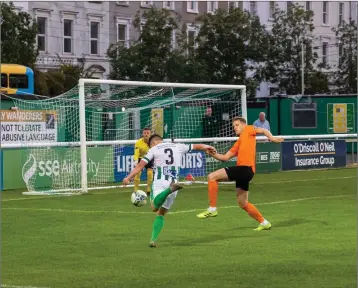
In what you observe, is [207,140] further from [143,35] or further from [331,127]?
[143,35]

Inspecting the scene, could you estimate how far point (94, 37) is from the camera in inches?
2606

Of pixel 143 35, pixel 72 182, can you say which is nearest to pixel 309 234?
pixel 72 182

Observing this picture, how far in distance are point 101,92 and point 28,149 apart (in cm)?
355

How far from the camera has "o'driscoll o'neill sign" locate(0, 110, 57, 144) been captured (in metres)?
30.3

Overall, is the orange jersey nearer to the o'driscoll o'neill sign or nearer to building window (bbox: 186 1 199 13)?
the o'driscoll o'neill sign

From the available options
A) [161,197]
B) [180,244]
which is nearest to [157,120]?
[180,244]

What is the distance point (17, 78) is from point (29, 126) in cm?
1697

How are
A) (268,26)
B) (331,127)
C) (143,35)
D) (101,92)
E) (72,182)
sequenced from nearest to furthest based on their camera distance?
(72,182) → (101,92) → (331,127) → (143,35) → (268,26)

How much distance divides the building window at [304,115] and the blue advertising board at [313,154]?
12.5 meters

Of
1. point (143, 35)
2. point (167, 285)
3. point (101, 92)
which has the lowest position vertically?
point (167, 285)

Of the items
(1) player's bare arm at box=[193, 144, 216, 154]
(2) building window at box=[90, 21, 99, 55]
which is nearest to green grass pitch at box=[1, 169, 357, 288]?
(1) player's bare arm at box=[193, 144, 216, 154]

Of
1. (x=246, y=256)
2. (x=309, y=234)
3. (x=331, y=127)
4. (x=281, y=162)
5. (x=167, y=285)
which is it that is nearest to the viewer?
(x=167, y=285)

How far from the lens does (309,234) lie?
18.0 metres

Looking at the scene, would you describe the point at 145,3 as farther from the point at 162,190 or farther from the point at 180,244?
the point at 162,190
